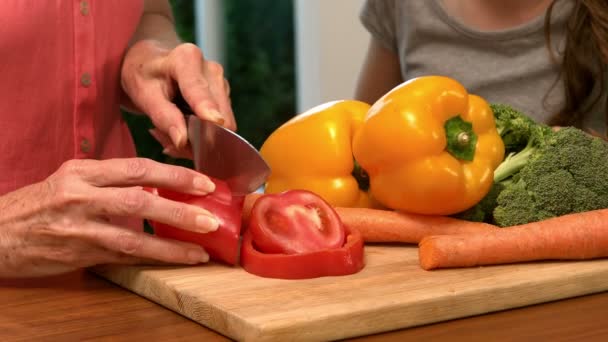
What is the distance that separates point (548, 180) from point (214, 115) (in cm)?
56

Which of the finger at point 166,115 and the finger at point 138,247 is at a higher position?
the finger at point 166,115

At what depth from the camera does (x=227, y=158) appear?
1.40 metres

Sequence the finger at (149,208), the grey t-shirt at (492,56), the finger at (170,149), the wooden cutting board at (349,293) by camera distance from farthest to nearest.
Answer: the grey t-shirt at (492,56), the finger at (170,149), the finger at (149,208), the wooden cutting board at (349,293)

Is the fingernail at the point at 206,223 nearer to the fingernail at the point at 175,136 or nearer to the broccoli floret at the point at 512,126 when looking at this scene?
the fingernail at the point at 175,136

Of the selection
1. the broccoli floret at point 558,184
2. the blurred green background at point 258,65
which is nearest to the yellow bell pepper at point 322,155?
the broccoli floret at point 558,184

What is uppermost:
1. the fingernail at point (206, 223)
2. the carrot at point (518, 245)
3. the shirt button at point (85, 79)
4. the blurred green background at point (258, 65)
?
the shirt button at point (85, 79)

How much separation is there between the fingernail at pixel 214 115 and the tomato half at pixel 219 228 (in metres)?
0.10

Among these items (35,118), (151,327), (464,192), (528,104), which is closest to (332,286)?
(151,327)

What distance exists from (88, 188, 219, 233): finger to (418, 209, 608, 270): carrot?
1.07ft

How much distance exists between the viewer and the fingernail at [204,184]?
4.42 feet

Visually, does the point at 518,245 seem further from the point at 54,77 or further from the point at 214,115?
the point at 54,77

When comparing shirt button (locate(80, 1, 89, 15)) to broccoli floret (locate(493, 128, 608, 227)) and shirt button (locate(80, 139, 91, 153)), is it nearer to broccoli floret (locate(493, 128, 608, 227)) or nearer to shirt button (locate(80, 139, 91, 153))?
shirt button (locate(80, 139, 91, 153))

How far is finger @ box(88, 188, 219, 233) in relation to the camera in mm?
1272

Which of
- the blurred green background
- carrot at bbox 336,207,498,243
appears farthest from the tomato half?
the blurred green background
